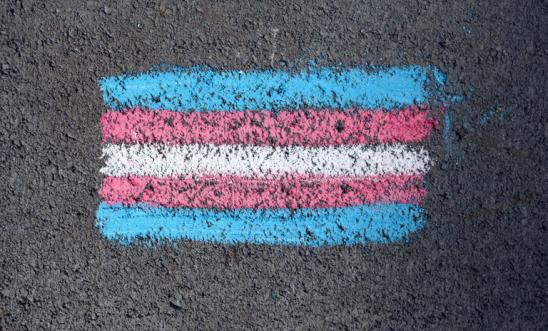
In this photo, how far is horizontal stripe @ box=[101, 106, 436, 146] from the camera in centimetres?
240

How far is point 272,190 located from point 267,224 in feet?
0.61

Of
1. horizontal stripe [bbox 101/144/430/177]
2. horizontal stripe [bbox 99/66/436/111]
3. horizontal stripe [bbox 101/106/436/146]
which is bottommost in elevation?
horizontal stripe [bbox 101/144/430/177]

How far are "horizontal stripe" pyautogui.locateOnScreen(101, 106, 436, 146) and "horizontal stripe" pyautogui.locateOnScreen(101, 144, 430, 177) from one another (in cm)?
4

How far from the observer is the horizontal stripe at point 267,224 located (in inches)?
94.9

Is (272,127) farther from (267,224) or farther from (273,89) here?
(267,224)

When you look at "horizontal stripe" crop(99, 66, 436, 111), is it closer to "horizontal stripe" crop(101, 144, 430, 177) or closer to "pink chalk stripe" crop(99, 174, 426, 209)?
"horizontal stripe" crop(101, 144, 430, 177)

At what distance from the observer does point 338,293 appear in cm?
240

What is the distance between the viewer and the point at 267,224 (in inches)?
95.3

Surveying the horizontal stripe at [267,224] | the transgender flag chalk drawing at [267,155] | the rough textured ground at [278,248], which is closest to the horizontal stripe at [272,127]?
the transgender flag chalk drawing at [267,155]

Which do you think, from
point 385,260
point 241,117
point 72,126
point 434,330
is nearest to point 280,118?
point 241,117

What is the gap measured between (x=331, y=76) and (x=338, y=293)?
116cm

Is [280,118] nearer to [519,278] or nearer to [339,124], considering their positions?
[339,124]

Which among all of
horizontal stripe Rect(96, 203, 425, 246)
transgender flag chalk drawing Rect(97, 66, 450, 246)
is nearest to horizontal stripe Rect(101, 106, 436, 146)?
transgender flag chalk drawing Rect(97, 66, 450, 246)

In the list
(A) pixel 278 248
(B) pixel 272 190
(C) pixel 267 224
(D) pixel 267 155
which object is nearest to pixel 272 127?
(D) pixel 267 155
